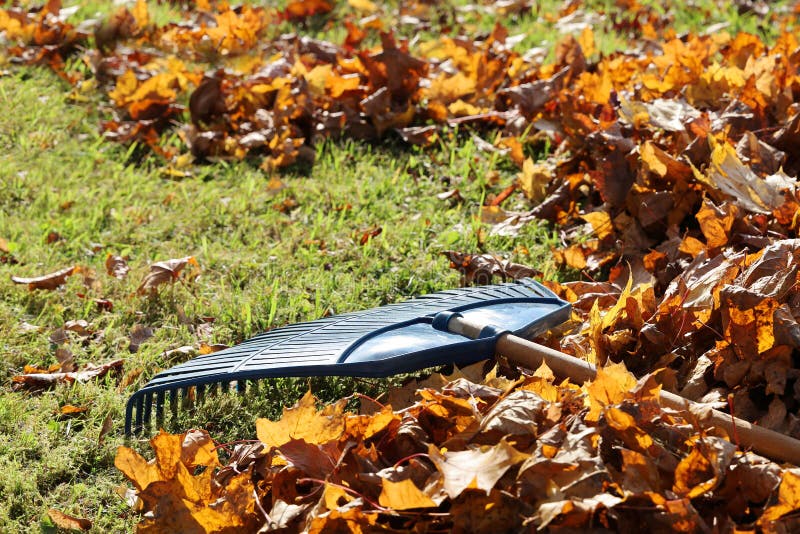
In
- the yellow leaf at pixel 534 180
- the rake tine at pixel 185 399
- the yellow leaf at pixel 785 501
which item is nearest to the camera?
the yellow leaf at pixel 785 501

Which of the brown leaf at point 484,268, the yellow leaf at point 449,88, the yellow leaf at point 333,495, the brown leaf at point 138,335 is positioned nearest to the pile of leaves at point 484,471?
the yellow leaf at point 333,495

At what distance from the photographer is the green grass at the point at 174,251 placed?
2.49m

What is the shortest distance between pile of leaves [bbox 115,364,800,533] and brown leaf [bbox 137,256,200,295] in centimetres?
105

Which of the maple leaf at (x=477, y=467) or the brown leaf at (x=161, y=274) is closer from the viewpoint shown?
the maple leaf at (x=477, y=467)

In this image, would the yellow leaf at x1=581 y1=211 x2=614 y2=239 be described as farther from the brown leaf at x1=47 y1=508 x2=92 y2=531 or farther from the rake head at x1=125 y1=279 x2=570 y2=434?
the brown leaf at x1=47 y1=508 x2=92 y2=531

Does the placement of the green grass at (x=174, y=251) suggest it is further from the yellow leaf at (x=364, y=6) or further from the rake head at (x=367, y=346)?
the yellow leaf at (x=364, y=6)

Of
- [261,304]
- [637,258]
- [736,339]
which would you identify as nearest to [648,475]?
[736,339]

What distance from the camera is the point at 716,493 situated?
5.92 feet

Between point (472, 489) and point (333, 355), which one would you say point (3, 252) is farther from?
point (472, 489)

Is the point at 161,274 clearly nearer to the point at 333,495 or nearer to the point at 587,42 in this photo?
the point at 333,495

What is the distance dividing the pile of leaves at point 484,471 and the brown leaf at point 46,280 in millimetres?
1217

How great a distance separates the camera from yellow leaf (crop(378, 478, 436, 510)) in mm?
1765

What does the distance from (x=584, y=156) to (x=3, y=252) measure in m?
2.24

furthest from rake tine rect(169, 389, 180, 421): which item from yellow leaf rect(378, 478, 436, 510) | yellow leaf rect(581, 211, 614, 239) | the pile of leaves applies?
yellow leaf rect(581, 211, 614, 239)
